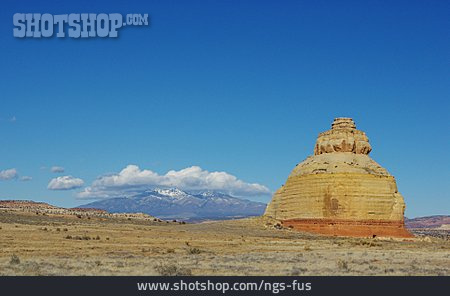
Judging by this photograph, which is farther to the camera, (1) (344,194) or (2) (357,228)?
(1) (344,194)

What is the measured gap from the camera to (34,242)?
38875mm

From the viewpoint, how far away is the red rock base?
70.1 metres

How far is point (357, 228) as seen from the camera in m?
70.3

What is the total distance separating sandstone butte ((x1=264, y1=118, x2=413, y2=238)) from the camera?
71.0 m

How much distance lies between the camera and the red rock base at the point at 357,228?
70.1m

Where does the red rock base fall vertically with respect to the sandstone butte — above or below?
below

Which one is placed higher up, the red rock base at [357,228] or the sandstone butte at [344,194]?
the sandstone butte at [344,194]

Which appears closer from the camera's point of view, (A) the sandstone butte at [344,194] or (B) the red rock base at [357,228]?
(B) the red rock base at [357,228]

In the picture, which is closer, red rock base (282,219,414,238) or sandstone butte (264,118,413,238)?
red rock base (282,219,414,238)

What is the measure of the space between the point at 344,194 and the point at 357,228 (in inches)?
184

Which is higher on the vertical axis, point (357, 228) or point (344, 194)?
point (344, 194)
